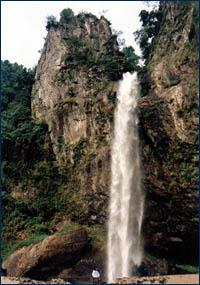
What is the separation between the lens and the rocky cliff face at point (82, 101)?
2214 cm

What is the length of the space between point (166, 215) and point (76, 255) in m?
4.52

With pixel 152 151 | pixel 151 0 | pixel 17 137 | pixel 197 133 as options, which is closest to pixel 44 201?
pixel 17 137

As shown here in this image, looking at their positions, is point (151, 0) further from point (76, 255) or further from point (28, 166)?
point (76, 255)

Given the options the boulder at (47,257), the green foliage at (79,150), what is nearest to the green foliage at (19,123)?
the green foliage at (79,150)

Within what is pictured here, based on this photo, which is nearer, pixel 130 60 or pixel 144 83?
pixel 144 83

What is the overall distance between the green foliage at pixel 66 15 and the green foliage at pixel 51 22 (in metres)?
0.41

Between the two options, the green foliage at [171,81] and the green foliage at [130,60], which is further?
the green foliage at [130,60]

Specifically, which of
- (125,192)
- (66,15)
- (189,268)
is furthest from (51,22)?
(189,268)

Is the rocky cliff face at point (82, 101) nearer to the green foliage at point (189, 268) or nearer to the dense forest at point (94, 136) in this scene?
the dense forest at point (94, 136)

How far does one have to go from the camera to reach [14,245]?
22.0m

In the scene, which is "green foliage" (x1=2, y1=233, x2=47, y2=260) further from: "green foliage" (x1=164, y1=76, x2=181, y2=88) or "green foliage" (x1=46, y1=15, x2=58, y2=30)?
"green foliage" (x1=46, y1=15, x2=58, y2=30)

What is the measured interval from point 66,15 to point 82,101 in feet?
22.3

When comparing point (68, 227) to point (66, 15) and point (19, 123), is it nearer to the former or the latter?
point (19, 123)

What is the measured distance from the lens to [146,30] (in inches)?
1071
